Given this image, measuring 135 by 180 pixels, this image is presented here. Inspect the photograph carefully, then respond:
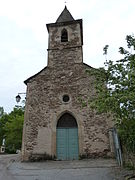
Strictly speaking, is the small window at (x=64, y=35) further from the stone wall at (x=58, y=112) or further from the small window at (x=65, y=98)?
the small window at (x=65, y=98)

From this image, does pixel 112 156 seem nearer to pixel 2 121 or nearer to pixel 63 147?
pixel 63 147

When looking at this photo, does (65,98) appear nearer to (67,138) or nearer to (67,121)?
(67,121)

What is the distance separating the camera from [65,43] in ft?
47.5

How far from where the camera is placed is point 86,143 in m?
10.8

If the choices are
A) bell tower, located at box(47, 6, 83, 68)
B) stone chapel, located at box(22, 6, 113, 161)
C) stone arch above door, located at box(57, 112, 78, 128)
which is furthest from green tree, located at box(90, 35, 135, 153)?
bell tower, located at box(47, 6, 83, 68)

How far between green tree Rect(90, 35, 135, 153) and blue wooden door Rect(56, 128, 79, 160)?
5503mm

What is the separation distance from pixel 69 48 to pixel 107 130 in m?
6.83

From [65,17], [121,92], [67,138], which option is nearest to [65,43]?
[65,17]

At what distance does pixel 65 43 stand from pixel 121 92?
1029 cm

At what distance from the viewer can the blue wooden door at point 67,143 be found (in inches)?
428

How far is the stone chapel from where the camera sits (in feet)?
35.5

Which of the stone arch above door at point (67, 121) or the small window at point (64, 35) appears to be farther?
the small window at point (64, 35)

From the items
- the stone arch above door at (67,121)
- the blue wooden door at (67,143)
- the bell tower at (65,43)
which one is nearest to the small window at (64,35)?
the bell tower at (65,43)

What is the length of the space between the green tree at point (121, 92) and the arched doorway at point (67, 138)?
553 centimetres
